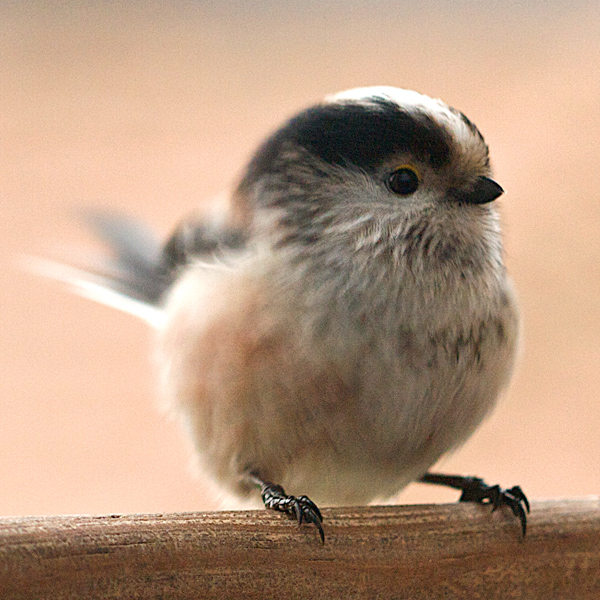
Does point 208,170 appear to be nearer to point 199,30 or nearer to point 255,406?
point 199,30

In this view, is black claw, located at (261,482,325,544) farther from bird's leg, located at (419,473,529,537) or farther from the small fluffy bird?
bird's leg, located at (419,473,529,537)

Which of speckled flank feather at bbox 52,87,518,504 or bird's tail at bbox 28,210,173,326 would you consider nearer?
speckled flank feather at bbox 52,87,518,504

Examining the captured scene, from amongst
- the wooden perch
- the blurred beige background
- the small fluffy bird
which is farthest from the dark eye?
the blurred beige background

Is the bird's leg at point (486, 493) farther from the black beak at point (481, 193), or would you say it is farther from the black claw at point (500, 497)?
the black beak at point (481, 193)

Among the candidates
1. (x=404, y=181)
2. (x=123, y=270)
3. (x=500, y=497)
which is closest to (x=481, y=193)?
(x=404, y=181)

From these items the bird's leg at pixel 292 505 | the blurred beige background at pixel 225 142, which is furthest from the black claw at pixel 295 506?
the blurred beige background at pixel 225 142

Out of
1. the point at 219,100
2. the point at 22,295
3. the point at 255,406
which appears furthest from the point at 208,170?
the point at 255,406
